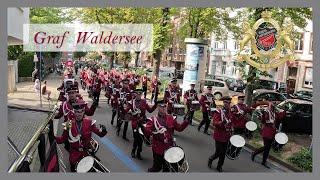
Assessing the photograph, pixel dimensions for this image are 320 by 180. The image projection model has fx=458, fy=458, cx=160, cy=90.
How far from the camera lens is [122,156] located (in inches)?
473

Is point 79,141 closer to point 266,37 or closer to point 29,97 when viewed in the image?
point 266,37

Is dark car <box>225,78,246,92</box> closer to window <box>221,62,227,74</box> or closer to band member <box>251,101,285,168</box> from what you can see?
window <box>221,62,227,74</box>

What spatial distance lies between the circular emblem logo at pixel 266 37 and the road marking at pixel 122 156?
564cm

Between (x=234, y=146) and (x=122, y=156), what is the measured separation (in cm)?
307

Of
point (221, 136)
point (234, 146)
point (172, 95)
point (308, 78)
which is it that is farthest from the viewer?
point (308, 78)

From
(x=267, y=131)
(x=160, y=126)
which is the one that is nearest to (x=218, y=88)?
(x=267, y=131)

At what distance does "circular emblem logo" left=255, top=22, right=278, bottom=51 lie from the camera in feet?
47.5

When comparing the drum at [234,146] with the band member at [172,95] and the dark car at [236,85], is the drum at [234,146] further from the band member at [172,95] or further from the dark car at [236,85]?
the dark car at [236,85]

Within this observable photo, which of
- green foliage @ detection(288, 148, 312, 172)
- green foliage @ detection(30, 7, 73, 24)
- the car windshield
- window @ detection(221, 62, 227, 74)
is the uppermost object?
green foliage @ detection(30, 7, 73, 24)

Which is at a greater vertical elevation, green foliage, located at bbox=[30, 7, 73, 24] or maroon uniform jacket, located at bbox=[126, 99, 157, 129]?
green foliage, located at bbox=[30, 7, 73, 24]

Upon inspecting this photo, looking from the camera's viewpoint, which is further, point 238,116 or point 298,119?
point 298,119

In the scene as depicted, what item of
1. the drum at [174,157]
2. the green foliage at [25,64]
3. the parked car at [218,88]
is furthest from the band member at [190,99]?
the parked car at [218,88]

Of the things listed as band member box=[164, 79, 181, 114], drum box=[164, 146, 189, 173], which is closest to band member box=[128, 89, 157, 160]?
drum box=[164, 146, 189, 173]

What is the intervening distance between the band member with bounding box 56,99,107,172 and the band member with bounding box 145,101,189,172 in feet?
3.81
